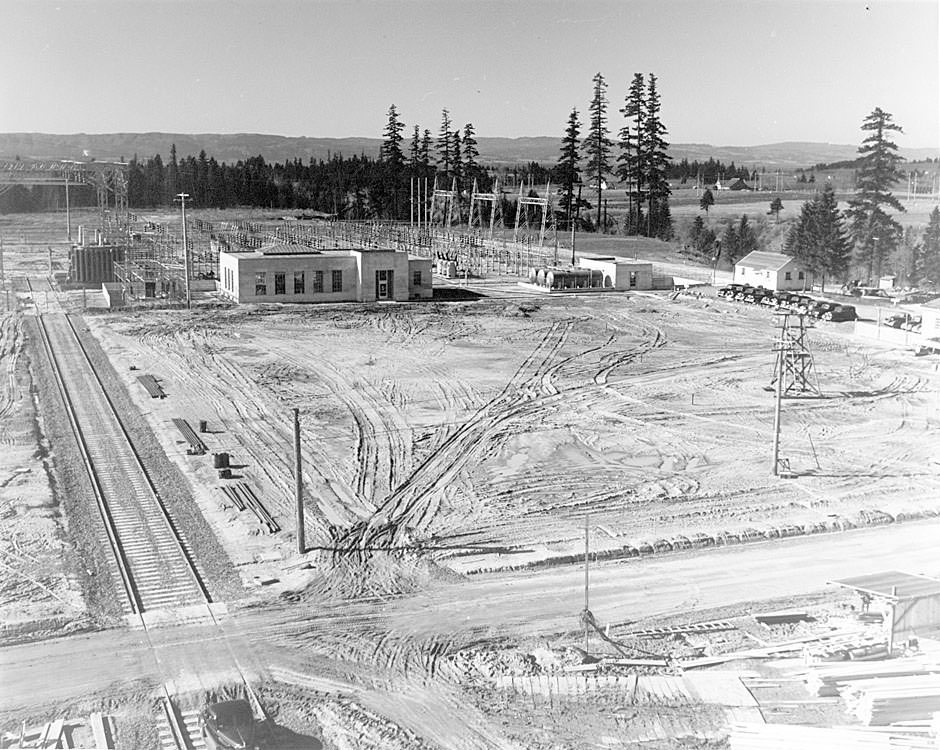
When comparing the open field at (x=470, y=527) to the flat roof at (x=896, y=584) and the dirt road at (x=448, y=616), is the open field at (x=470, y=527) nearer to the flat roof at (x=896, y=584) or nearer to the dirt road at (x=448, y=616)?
the dirt road at (x=448, y=616)

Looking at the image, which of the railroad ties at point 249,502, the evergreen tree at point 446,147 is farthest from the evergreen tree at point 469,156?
the railroad ties at point 249,502

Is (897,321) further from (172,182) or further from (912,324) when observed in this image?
(172,182)

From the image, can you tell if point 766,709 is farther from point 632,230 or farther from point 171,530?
point 632,230

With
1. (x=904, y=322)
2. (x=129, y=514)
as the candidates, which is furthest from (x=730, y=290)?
(x=129, y=514)

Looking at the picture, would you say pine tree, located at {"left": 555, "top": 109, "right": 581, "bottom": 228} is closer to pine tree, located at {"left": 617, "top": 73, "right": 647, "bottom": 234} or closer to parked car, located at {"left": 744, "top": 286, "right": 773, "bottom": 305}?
pine tree, located at {"left": 617, "top": 73, "right": 647, "bottom": 234}

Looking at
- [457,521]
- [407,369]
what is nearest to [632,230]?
[407,369]

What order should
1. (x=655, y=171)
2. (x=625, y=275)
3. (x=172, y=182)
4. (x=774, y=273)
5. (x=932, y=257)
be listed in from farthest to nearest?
(x=172, y=182) → (x=655, y=171) → (x=625, y=275) → (x=774, y=273) → (x=932, y=257)

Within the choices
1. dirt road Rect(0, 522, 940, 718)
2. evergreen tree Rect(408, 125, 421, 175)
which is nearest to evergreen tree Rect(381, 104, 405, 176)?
evergreen tree Rect(408, 125, 421, 175)
